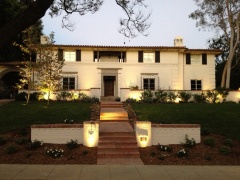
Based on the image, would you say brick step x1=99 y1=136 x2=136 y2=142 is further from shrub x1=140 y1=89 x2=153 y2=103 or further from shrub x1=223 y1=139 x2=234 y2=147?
shrub x1=140 y1=89 x2=153 y2=103

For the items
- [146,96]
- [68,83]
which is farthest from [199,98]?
[68,83]

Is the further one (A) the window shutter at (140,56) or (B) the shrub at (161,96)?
(A) the window shutter at (140,56)

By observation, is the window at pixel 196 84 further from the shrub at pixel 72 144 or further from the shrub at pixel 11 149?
the shrub at pixel 11 149

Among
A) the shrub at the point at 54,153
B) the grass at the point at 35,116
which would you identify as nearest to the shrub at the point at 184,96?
the grass at the point at 35,116

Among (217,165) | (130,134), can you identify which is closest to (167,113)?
(130,134)

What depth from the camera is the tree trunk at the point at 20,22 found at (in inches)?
246

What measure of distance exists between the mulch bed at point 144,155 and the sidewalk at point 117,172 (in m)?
0.72

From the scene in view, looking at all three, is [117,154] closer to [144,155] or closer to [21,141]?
[144,155]

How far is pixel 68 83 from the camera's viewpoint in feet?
86.7

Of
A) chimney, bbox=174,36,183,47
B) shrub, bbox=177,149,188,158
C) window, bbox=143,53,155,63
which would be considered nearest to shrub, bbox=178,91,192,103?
window, bbox=143,53,155,63

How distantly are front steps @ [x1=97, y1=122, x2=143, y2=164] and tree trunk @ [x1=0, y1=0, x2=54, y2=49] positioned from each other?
5.21m

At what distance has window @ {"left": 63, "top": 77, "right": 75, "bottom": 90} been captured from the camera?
86.8 ft

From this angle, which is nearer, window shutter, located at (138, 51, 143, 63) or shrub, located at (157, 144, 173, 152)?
shrub, located at (157, 144, 173, 152)

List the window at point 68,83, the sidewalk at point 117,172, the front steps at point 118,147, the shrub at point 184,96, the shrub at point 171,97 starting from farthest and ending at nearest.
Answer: the window at point 68,83, the shrub at point 184,96, the shrub at point 171,97, the front steps at point 118,147, the sidewalk at point 117,172
